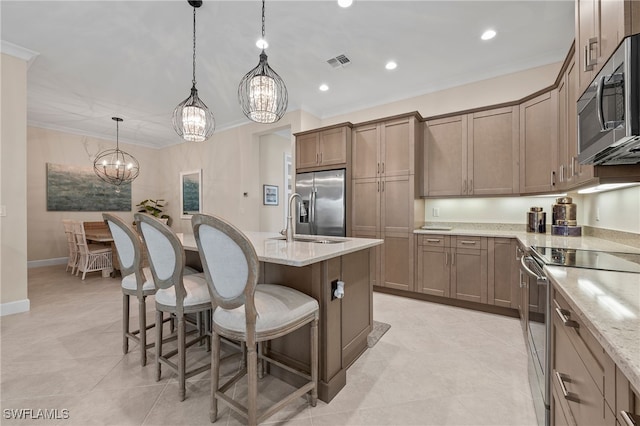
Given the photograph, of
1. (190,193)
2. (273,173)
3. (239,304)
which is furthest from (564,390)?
(190,193)

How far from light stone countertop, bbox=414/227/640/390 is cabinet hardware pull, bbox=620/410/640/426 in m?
0.11

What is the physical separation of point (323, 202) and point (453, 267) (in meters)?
1.98

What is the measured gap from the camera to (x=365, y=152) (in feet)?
13.0

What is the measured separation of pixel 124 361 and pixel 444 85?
187 inches

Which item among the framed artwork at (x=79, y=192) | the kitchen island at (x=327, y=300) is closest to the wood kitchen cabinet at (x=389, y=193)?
the kitchen island at (x=327, y=300)

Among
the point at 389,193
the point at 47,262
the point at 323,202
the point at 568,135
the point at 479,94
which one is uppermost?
the point at 479,94

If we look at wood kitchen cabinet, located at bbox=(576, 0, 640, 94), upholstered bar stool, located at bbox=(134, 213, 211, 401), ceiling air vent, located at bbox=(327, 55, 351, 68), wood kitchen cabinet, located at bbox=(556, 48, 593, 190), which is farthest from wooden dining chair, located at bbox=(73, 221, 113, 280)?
wood kitchen cabinet, located at bbox=(556, 48, 593, 190)

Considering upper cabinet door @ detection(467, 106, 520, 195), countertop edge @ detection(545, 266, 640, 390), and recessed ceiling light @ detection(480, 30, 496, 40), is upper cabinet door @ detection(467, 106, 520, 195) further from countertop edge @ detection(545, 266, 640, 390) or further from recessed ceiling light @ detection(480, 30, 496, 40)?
countertop edge @ detection(545, 266, 640, 390)

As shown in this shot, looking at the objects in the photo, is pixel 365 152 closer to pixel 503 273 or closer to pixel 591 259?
pixel 503 273

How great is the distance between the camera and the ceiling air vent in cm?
325

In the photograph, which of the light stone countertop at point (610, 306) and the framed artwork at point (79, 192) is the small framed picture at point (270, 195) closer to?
the framed artwork at point (79, 192)

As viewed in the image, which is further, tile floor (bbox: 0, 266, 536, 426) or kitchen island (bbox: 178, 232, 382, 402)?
kitchen island (bbox: 178, 232, 382, 402)

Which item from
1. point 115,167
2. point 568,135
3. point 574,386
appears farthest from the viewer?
point 115,167

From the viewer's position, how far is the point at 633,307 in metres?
0.77
